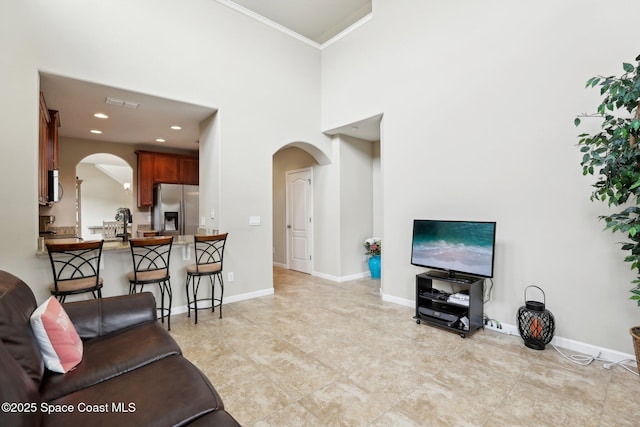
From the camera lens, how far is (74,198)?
5.77m

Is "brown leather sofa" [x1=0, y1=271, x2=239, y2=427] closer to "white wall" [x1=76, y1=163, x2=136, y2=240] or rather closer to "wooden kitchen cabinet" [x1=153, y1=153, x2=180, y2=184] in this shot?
"wooden kitchen cabinet" [x1=153, y1=153, x2=180, y2=184]

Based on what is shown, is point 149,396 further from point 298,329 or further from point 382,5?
point 382,5

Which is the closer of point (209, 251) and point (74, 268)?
point (74, 268)

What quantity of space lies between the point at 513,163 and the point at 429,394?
236 centimetres

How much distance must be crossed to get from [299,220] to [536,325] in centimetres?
426

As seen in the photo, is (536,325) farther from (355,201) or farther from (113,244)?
(113,244)

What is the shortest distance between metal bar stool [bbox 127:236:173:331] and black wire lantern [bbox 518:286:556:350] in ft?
11.7

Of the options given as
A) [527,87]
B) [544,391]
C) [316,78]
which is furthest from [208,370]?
[316,78]

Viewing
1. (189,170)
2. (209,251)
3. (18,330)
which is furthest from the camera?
(189,170)

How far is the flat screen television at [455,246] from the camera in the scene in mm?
3012

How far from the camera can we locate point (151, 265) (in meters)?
3.66

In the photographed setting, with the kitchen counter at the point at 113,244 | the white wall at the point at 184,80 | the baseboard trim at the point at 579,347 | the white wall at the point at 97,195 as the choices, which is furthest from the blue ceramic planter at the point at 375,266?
the white wall at the point at 97,195

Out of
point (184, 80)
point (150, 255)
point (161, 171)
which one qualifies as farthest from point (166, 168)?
point (150, 255)

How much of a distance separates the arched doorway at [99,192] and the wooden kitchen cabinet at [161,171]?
3.92m
